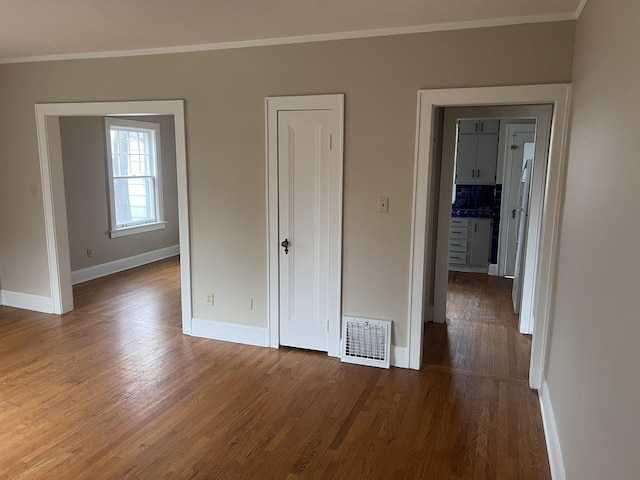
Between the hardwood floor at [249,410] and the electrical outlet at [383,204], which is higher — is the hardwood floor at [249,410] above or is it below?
below

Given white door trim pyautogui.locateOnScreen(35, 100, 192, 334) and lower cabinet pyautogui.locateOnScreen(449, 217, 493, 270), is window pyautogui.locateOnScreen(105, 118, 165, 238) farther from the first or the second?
lower cabinet pyautogui.locateOnScreen(449, 217, 493, 270)

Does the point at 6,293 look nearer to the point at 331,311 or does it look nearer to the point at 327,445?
the point at 331,311

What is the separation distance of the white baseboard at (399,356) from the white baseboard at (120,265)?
Result: 13.8ft

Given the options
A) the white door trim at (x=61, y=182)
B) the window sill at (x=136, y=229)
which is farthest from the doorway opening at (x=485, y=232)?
the window sill at (x=136, y=229)

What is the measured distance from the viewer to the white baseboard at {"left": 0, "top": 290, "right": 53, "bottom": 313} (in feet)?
15.8

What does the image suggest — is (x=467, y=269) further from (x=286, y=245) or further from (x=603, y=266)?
(x=603, y=266)

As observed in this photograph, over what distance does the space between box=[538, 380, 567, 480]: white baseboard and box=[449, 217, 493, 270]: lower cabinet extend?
3.86 m

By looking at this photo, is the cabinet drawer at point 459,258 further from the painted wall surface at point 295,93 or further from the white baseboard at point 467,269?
the painted wall surface at point 295,93

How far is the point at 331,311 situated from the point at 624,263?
248cm

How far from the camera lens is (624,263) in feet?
4.80

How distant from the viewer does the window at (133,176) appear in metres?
6.45

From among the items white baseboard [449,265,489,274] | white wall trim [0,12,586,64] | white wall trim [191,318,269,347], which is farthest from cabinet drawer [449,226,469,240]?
white wall trim [0,12,586,64]

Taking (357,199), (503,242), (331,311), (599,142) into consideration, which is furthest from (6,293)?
(503,242)

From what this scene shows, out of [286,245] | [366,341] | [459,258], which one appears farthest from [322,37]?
[459,258]
